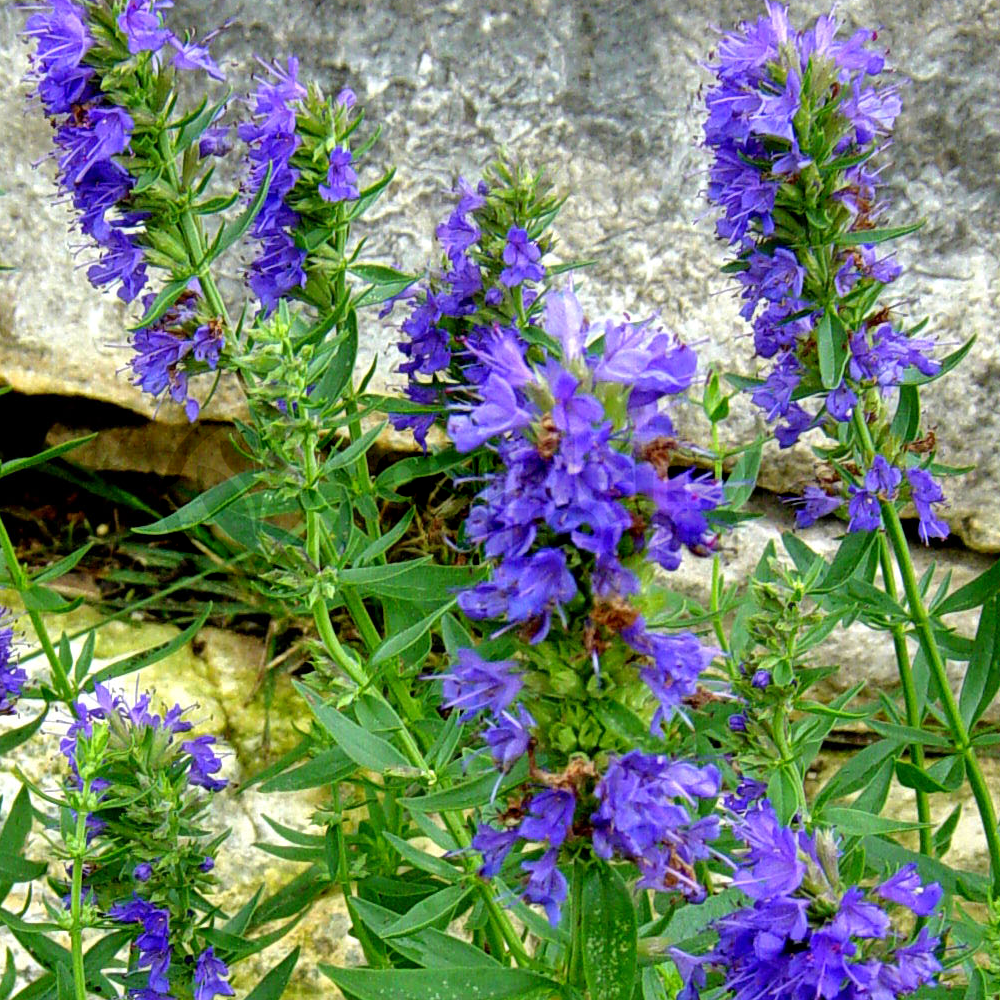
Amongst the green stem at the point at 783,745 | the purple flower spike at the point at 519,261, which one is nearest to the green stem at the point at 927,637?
the green stem at the point at 783,745

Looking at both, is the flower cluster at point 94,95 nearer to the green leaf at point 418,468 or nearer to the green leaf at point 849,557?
the green leaf at point 418,468

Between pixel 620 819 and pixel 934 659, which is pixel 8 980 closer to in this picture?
pixel 620 819

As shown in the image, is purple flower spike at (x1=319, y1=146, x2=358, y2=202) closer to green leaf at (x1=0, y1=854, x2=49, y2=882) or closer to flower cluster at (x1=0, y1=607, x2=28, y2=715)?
flower cluster at (x1=0, y1=607, x2=28, y2=715)

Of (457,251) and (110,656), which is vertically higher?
(457,251)

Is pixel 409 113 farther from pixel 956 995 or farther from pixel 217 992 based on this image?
pixel 956 995

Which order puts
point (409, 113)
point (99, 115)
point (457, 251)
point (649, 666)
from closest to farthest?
point (649, 666) → point (99, 115) → point (457, 251) → point (409, 113)

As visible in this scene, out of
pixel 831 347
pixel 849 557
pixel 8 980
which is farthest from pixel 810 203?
pixel 8 980

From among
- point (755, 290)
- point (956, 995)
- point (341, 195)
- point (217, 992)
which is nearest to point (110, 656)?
point (217, 992)
